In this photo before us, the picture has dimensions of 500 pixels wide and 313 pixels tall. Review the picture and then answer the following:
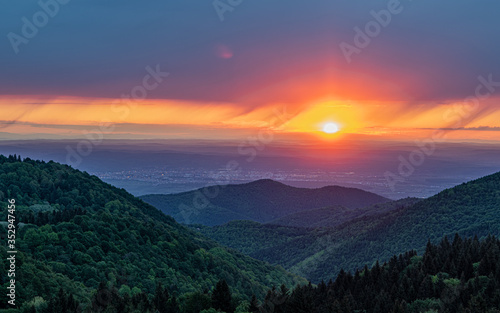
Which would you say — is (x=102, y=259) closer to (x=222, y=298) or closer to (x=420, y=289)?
(x=222, y=298)

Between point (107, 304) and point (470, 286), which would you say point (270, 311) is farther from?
point (470, 286)

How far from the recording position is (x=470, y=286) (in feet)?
292

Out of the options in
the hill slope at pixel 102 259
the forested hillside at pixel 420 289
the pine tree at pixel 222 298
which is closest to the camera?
the forested hillside at pixel 420 289

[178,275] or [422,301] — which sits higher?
[422,301]

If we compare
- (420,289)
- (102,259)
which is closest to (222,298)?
(420,289)

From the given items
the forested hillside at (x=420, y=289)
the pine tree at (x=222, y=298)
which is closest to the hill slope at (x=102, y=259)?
the pine tree at (x=222, y=298)

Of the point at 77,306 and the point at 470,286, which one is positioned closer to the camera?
the point at 77,306

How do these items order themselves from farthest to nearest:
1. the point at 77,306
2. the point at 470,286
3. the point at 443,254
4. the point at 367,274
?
the point at 443,254, the point at 367,274, the point at 470,286, the point at 77,306

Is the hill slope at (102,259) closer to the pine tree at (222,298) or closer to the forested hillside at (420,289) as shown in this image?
the pine tree at (222,298)

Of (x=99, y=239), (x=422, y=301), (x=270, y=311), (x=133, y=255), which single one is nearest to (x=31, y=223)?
(x=99, y=239)

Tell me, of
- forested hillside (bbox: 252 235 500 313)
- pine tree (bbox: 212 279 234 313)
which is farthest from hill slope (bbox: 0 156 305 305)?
forested hillside (bbox: 252 235 500 313)

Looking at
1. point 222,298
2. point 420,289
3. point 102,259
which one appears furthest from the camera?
point 102,259

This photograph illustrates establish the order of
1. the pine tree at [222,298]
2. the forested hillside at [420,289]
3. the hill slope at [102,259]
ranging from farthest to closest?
the hill slope at [102,259], the pine tree at [222,298], the forested hillside at [420,289]

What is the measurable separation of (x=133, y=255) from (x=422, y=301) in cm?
8939
